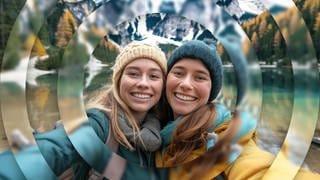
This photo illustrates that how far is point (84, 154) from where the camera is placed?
2037 mm

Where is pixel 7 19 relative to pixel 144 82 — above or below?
above

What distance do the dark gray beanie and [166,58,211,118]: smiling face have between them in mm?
16

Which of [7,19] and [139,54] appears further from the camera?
[7,19]

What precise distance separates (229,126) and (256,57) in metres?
0.30

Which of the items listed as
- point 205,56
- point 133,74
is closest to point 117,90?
point 133,74

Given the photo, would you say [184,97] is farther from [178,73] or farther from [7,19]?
[7,19]

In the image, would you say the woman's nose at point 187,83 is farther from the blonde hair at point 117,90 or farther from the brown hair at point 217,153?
the brown hair at point 217,153

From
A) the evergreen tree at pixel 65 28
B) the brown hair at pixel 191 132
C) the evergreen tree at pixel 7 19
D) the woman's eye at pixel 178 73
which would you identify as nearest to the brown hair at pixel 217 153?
the brown hair at pixel 191 132

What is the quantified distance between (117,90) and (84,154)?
0.31 meters

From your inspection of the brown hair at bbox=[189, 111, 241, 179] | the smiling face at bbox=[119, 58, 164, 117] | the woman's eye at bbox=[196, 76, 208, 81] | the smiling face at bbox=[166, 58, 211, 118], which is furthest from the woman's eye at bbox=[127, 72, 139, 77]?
the brown hair at bbox=[189, 111, 241, 179]

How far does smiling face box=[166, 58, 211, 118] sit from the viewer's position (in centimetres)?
191

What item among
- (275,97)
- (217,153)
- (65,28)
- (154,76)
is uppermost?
(65,28)

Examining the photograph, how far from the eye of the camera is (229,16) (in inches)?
76.5

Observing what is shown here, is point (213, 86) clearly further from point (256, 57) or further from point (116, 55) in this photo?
point (116, 55)
